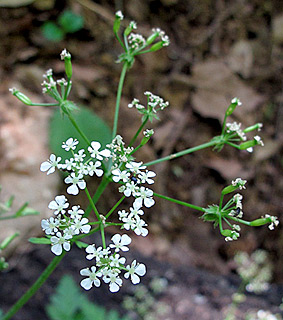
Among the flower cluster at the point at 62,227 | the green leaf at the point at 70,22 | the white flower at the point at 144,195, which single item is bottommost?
the flower cluster at the point at 62,227

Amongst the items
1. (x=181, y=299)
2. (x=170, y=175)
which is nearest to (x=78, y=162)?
(x=181, y=299)

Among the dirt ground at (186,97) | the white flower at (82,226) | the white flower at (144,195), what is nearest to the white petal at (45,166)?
the white flower at (82,226)

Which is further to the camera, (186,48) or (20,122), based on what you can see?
(186,48)

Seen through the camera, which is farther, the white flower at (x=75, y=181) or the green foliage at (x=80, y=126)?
the green foliage at (x=80, y=126)

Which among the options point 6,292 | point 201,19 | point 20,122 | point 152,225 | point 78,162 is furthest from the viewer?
point 201,19

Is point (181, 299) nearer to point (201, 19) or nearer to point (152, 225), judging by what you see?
point (152, 225)

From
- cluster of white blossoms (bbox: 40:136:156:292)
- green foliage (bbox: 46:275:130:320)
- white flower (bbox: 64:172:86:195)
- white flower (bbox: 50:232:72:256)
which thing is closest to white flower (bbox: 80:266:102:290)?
cluster of white blossoms (bbox: 40:136:156:292)

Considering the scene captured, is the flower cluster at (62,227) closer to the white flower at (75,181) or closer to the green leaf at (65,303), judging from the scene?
the white flower at (75,181)

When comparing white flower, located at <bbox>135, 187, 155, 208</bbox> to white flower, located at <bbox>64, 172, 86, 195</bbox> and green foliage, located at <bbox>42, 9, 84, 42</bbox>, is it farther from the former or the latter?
green foliage, located at <bbox>42, 9, 84, 42</bbox>
